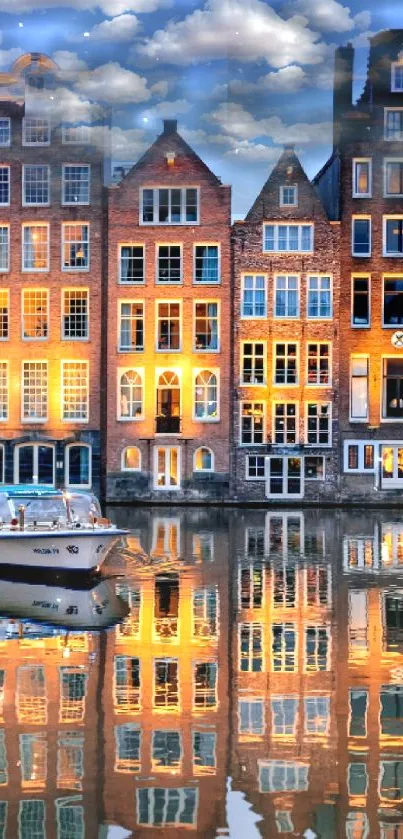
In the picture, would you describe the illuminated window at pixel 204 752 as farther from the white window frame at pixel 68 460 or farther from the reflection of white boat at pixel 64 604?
the white window frame at pixel 68 460

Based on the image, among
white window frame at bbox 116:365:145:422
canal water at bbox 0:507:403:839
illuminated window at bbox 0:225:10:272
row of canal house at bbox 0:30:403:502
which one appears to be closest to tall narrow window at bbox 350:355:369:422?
row of canal house at bbox 0:30:403:502

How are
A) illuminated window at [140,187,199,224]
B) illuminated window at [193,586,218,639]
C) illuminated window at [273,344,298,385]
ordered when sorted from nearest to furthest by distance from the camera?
illuminated window at [193,586,218,639], illuminated window at [140,187,199,224], illuminated window at [273,344,298,385]

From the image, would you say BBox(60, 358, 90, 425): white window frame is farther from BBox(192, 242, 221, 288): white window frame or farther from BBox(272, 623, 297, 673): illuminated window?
BBox(272, 623, 297, 673): illuminated window

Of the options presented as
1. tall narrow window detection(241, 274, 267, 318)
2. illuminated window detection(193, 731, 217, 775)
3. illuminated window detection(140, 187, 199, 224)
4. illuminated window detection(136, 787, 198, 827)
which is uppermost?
illuminated window detection(140, 187, 199, 224)

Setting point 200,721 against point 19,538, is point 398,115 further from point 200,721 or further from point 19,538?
point 200,721

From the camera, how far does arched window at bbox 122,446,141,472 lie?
2415 inches

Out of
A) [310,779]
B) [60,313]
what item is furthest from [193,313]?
[310,779]

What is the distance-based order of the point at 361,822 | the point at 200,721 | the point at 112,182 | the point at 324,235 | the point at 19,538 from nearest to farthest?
the point at 361,822 → the point at 200,721 → the point at 19,538 → the point at 324,235 → the point at 112,182

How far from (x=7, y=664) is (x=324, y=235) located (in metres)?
41.5

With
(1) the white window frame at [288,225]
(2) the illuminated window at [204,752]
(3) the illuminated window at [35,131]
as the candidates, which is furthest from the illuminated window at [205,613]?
(3) the illuminated window at [35,131]

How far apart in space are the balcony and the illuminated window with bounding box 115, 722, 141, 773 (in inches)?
1678

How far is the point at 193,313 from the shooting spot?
61.2 metres

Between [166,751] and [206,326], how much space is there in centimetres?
4495

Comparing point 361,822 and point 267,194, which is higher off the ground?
point 267,194
